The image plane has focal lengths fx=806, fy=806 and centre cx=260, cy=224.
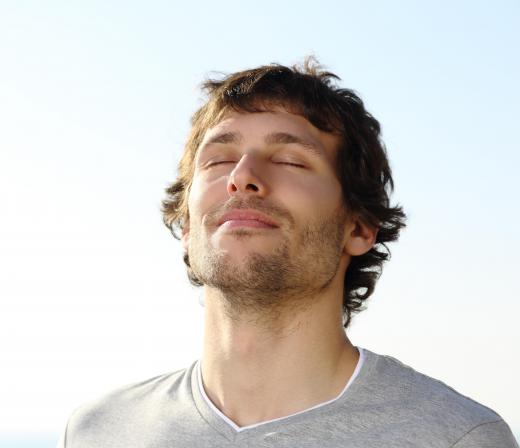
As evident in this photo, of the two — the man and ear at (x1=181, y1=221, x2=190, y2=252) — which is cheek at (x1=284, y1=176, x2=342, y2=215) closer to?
the man

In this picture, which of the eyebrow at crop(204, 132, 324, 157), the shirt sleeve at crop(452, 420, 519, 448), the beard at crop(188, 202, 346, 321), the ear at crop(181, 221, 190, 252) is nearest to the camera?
the shirt sleeve at crop(452, 420, 519, 448)

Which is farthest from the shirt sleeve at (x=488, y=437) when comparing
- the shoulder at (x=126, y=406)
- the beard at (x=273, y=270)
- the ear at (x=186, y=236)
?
the ear at (x=186, y=236)

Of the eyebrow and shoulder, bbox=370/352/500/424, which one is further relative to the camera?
the eyebrow

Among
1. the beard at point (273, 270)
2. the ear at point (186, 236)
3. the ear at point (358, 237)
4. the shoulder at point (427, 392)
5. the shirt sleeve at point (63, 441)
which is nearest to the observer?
the shoulder at point (427, 392)

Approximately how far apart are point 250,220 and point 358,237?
2.49 ft

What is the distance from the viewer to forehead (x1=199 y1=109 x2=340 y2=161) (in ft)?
11.4

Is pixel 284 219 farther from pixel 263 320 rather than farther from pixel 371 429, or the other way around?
pixel 371 429

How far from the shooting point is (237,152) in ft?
11.4

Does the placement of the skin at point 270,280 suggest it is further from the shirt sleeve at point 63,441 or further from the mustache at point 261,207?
the shirt sleeve at point 63,441

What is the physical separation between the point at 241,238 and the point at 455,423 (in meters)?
1.07

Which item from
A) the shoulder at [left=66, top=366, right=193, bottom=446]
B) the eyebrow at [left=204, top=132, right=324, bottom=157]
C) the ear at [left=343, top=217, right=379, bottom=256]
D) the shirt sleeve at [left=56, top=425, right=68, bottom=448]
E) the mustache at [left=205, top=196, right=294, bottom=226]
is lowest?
the shirt sleeve at [left=56, top=425, right=68, bottom=448]

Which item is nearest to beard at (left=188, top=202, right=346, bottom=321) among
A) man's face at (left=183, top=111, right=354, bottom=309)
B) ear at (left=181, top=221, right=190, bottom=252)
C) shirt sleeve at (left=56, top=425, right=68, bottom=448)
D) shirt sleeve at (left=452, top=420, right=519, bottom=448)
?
man's face at (left=183, top=111, right=354, bottom=309)

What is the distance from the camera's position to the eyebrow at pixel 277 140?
135 inches

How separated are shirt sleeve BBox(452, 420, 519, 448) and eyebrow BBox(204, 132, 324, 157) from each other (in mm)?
1300
